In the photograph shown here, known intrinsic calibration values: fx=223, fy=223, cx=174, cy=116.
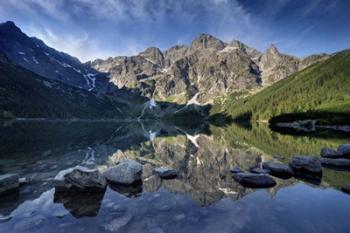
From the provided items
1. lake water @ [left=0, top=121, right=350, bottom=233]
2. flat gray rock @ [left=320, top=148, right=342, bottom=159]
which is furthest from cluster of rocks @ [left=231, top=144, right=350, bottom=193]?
flat gray rock @ [left=320, top=148, right=342, bottom=159]

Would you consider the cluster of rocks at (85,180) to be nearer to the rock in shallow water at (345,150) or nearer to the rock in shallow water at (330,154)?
the rock in shallow water at (330,154)

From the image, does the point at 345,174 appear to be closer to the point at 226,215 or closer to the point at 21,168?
the point at 226,215

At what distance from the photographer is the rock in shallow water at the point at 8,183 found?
16791 mm

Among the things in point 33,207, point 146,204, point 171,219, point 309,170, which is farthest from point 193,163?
point 33,207

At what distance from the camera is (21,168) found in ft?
85.6

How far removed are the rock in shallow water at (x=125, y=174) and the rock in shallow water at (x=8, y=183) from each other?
23.6 ft

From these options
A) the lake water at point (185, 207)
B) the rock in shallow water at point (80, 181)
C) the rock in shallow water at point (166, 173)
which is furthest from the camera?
the rock in shallow water at point (166, 173)

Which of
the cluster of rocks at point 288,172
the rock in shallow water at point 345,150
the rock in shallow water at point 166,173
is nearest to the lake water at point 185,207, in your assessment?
the cluster of rocks at point 288,172

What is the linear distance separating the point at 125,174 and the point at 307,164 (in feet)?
65.0

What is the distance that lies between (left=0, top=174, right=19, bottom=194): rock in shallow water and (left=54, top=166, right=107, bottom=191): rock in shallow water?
3.30 meters

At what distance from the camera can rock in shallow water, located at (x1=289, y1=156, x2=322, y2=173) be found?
24.4 meters

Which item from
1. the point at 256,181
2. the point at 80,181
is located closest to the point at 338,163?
the point at 256,181

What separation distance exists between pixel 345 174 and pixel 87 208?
1000 inches

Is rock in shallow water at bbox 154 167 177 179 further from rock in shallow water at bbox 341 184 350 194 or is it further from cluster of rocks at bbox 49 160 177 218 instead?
rock in shallow water at bbox 341 184 350 194
